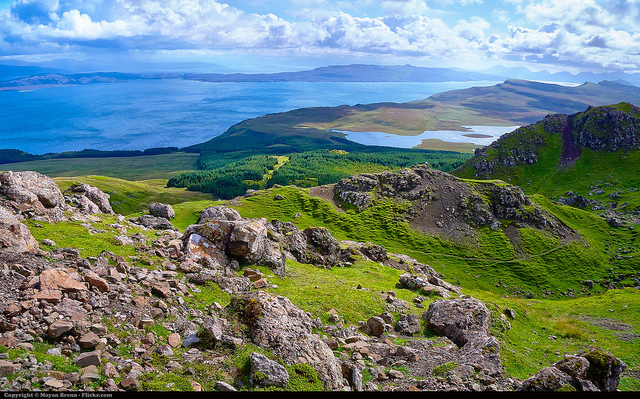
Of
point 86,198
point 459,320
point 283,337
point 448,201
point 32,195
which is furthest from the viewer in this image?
point 448,201

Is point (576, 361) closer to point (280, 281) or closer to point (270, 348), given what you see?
point (270, 348)

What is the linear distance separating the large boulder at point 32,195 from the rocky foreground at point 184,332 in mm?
104

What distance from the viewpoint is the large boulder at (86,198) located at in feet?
119

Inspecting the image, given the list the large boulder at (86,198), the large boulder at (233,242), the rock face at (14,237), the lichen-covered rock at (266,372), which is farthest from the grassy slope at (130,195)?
the lichen-covered rock at (266,372)

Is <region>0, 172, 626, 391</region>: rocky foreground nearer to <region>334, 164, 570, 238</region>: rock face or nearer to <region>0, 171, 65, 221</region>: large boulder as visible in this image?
<region>0, 171, 65, 221</region>: large boulder

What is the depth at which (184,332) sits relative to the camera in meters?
18.1

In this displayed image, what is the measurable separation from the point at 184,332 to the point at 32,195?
20.4 metres

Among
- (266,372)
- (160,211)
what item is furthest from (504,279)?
(266,372)

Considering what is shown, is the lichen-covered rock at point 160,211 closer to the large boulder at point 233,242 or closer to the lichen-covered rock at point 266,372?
the large boulder at point 233,242

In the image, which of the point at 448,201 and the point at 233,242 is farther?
the point at 448,201

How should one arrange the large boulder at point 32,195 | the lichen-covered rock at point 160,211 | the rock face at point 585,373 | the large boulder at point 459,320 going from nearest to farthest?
the rock face at point 585,373
the large boulder at point 459,320
the large boulder at point 32,195
the lichen-covered rock at point 160,211

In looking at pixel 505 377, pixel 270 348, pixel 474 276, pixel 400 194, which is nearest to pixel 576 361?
pixel 505 377

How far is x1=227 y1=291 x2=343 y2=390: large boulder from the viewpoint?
16.8m

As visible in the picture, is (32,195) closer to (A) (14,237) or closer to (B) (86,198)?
(A) (14,237)
